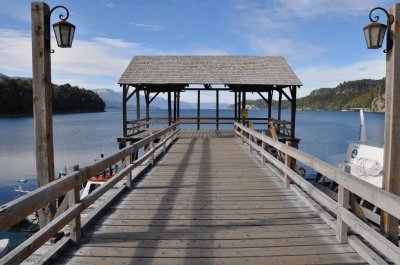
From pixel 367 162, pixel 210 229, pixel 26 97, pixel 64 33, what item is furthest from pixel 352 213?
pixel 26 97

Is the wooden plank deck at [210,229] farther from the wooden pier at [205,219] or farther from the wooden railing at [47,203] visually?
the wooden railing at [47,203]

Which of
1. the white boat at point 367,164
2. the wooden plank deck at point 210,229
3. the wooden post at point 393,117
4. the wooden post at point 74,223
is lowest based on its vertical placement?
the white boat at point 367,164

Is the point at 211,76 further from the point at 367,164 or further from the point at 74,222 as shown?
the point at 74,222

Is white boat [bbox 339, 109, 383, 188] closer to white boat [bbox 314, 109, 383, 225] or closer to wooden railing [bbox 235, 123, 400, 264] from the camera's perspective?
white boat [bbox 314, 109, 383, 225]

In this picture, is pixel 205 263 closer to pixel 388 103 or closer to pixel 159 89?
pixel 388 103

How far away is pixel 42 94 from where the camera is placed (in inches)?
198

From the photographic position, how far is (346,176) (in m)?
4.16

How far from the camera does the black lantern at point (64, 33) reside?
5.41 meters

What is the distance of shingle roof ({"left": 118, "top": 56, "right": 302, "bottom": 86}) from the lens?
2092 centimetres

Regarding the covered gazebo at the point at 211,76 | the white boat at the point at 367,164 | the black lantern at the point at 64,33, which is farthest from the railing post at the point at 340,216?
the covered gazebo at the point at 211,76

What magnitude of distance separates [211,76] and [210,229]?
1748cm

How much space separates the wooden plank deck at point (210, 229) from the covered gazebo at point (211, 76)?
Result: 13.4 meters

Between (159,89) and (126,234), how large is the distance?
20.3 meters

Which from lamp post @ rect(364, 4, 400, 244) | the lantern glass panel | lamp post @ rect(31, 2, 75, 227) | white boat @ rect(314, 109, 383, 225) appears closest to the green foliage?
white boat @ rect(314, 109, 383, 225)
